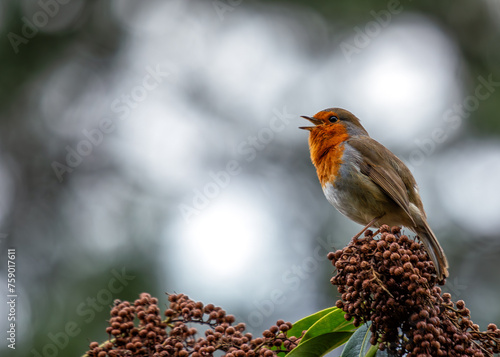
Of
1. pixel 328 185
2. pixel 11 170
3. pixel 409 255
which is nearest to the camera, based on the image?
pixel 409 255

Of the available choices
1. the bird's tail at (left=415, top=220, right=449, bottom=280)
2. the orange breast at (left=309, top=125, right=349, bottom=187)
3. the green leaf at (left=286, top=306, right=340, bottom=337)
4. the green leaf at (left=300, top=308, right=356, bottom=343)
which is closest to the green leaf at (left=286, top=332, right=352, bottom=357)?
the green leaf at (left=300, top=308, right=356, bottom=343)

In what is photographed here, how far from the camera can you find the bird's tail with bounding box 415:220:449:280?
229cm

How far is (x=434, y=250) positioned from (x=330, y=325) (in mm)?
645

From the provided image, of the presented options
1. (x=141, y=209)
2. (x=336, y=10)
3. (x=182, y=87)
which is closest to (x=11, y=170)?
(x=141, y=209)

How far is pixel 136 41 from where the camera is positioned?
32.8 ft

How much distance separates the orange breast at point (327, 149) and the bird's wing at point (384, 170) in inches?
4.3

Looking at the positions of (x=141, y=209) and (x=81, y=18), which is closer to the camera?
(x=141, y=209)

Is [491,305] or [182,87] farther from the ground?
[182,87]

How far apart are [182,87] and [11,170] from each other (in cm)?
305

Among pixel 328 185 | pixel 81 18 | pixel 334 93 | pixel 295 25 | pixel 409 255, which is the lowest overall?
pixel 409 255

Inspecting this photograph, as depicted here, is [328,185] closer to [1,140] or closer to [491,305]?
[491,305]

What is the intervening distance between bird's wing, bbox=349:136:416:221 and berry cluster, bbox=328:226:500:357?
112 centimetres

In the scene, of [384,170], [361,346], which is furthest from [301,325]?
[384,170]

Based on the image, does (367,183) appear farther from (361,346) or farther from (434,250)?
(361,346)
